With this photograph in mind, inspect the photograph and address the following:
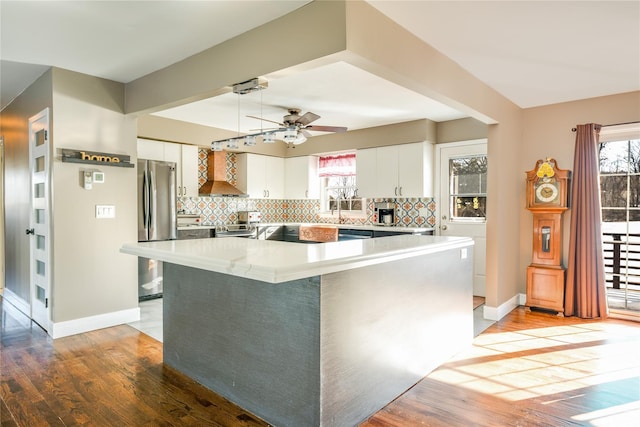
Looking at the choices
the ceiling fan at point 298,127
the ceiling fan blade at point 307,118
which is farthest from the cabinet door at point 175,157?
the ceiling fan blade at point 307,118

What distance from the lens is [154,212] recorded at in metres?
4.80

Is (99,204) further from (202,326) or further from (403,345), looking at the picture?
(403,345)

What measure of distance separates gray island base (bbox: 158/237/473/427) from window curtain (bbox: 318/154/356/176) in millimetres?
3659

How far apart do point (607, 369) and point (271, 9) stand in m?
3.40

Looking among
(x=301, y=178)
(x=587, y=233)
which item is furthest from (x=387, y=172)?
(x=587, y=233)

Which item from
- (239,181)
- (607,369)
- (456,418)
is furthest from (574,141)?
(239,181)

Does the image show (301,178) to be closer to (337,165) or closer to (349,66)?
(337,165)

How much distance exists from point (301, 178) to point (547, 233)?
3876 millimetres

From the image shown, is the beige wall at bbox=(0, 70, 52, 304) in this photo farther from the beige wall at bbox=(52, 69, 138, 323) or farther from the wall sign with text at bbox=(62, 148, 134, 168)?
the wall sign with text at bbox=(62, 148, 134, 168)

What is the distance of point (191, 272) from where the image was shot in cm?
259

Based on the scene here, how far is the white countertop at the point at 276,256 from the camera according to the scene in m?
1.65

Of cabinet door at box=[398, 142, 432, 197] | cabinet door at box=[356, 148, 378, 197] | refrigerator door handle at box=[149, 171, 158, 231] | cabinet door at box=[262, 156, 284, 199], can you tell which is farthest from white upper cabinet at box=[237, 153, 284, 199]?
cabinet door at box=[398, 142, 432, 197]

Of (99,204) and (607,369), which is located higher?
(99,204)

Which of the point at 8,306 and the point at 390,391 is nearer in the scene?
the point at 390,391
